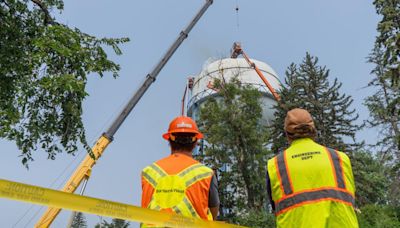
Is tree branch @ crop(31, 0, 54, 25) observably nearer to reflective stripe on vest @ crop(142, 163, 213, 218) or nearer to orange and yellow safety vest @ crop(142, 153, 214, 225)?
orange and yellow safety vest @ crop(142, 153, 214, 225)

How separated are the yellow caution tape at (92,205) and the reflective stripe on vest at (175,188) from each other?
7cm

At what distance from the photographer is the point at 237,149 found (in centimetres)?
2880

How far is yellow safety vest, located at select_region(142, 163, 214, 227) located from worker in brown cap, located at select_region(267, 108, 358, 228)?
58 cm

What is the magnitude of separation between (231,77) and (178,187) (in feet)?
95.4

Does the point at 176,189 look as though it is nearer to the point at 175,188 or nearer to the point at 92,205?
the point at 175,188

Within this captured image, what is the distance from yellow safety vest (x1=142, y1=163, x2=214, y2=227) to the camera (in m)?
2.97

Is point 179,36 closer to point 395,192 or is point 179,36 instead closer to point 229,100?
point 229,100

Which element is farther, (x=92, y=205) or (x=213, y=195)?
(x=213, y=195)

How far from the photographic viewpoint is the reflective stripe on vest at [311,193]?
2.68 meters

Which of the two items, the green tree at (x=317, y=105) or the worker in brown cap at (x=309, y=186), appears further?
the green tree at (x=317, y=105)

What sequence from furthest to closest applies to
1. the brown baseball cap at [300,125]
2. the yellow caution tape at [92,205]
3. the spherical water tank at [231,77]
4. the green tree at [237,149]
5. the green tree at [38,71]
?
the spherical water tank at [231,77] < the green tree at [237,149] < the green tree at [38,71] < the brown baseball cap at [300,125] < the yellow caution tape at [92,205]

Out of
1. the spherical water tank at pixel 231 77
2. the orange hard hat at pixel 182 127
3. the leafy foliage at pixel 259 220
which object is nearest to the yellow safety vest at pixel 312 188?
the orange hard hat at pixel 182 127

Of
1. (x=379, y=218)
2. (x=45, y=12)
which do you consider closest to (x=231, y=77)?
(x=379, y=218)

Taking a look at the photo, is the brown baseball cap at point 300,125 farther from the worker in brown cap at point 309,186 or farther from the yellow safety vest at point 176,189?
the yellow safety vest at point 176,189
